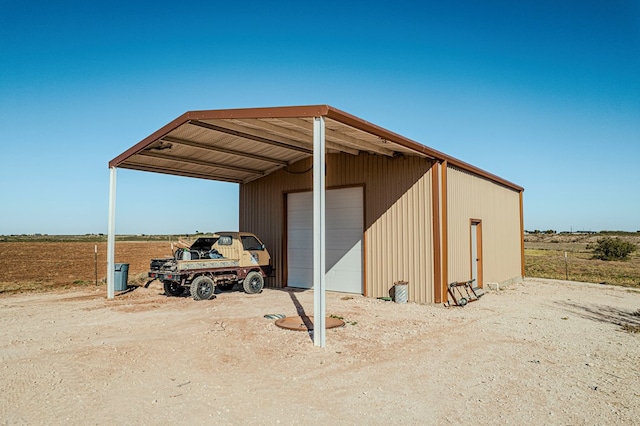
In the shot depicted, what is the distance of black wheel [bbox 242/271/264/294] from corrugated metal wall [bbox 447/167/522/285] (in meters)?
5.27

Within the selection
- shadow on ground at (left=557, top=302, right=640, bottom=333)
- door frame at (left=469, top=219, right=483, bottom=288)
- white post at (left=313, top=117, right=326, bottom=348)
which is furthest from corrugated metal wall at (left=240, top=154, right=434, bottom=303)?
white post at (left=313, top=117, right=326, bottom=348)

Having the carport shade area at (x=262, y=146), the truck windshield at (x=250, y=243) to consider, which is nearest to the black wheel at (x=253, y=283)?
the truck windshield at (x=250, y=243)

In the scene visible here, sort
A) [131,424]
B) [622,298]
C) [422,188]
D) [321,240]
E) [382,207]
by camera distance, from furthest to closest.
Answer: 1. [622,298]
2. [382,207]
3. [422,188]
4. [321,240]
5. [131,424]

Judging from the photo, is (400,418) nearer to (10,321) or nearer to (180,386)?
(180,386)

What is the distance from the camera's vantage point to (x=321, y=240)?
6.92 meters

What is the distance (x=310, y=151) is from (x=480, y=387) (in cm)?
849

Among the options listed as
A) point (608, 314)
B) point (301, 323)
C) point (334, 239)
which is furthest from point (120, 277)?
point (608, 314)

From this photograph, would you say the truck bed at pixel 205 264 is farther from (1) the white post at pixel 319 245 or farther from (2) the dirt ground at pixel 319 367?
(1) the white post at pixel 319 245

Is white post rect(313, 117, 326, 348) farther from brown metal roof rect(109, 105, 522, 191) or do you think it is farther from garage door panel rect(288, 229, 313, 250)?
garage door panel rect(288, 229, 313, 250)

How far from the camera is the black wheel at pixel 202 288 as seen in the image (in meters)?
11.2

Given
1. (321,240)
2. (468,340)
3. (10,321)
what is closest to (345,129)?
(321,240)

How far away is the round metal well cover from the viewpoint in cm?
778

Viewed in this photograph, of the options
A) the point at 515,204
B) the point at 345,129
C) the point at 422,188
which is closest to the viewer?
the point at 345,129

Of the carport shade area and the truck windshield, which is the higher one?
the carport shade area
